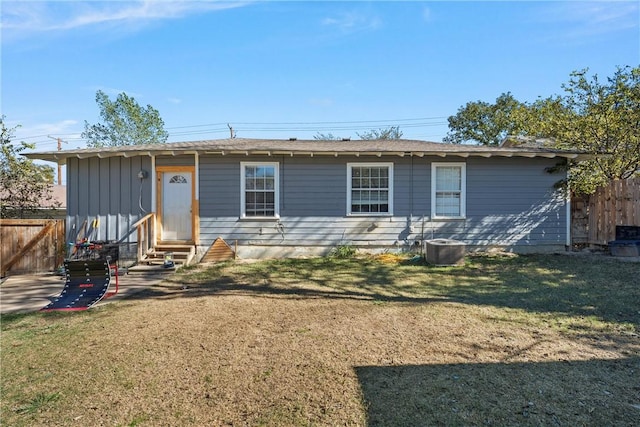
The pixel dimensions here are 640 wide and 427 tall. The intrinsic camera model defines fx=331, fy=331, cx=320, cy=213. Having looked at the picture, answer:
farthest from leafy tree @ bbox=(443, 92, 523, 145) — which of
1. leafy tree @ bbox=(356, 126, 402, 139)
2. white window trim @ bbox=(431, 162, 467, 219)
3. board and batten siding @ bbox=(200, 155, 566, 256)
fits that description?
white window trim @ bbox=(431, 162, 467, 219)

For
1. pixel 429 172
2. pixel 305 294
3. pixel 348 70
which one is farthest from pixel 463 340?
pixel 348 70

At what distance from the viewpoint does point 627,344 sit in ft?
11.3

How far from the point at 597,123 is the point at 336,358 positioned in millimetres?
11312

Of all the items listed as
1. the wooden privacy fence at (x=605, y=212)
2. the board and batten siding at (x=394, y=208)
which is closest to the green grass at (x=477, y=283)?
the board and batten siding at (x=394, y=208)

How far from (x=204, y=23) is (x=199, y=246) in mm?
6989

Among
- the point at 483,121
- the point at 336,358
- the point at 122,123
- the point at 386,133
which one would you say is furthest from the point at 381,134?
the point at 336,358

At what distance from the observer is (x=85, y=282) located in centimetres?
595

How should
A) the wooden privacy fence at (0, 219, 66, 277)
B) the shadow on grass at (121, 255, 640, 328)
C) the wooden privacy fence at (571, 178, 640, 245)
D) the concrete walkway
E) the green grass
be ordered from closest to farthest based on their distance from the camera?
1. the green grass
2. the shadow on grass at (121, 255, 640, 328)
3. the concrete walkway
4. the wooden privacy fence at (0, 219, 66, 277)
5. the wooden privacy fence at (571, 178, 640, 245)

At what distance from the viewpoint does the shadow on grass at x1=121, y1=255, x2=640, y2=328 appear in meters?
5.07

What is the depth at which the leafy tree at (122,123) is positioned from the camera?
2791 cm

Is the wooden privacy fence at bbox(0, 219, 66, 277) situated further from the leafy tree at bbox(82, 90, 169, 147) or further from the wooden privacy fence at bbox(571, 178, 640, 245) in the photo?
the leafy tree at bbox(82, 90, 169, 147)

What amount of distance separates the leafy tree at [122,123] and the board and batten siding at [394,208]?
23691 mm

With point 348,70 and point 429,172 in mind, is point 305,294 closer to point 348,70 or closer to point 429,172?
point 429,172

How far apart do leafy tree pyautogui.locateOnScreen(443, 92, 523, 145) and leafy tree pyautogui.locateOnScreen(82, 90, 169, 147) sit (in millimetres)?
27450
